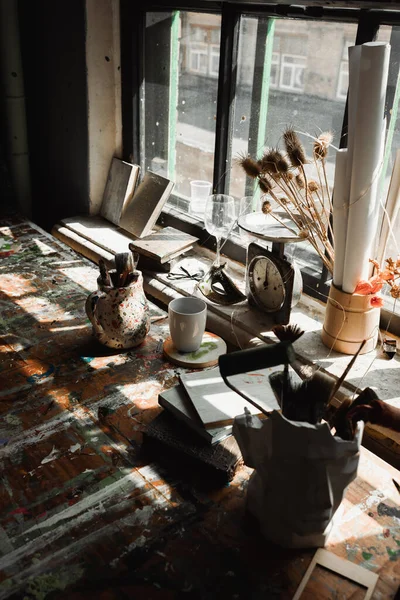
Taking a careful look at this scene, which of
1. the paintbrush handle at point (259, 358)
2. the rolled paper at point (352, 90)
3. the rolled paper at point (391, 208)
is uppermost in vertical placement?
the rolled paper at point (352, 90)

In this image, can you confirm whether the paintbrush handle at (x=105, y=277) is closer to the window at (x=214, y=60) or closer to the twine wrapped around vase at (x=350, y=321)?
the twine wrapped around vase at (x=350, y=321)

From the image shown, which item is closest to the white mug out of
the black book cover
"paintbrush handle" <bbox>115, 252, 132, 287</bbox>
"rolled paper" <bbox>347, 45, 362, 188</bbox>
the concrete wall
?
"paintbrush handle" <bbox>115, 252, 132, 287</bbox>

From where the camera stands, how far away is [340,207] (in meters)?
1.41

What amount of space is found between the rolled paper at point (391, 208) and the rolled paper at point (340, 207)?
0.11 m

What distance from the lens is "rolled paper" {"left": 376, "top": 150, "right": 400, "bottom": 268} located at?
4.52 ft

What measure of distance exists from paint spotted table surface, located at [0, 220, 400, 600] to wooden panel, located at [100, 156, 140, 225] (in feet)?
3.45

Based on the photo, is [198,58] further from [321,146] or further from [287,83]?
[321,146]

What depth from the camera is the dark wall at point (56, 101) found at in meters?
2.41

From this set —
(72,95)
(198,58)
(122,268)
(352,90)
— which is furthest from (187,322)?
(72,95)

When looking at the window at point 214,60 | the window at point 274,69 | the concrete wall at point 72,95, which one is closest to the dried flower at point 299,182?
the window at point 274,69

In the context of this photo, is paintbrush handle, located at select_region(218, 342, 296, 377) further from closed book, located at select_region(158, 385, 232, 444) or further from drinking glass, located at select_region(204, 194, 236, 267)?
drinking glass, located at select_region(204, 194, 236, 267)

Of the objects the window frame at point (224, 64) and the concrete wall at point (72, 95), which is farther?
the concrete wall at point (72, 95)

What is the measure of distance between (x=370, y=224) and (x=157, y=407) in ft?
2.32

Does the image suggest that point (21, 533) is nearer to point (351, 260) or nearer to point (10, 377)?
point (10, 377)
